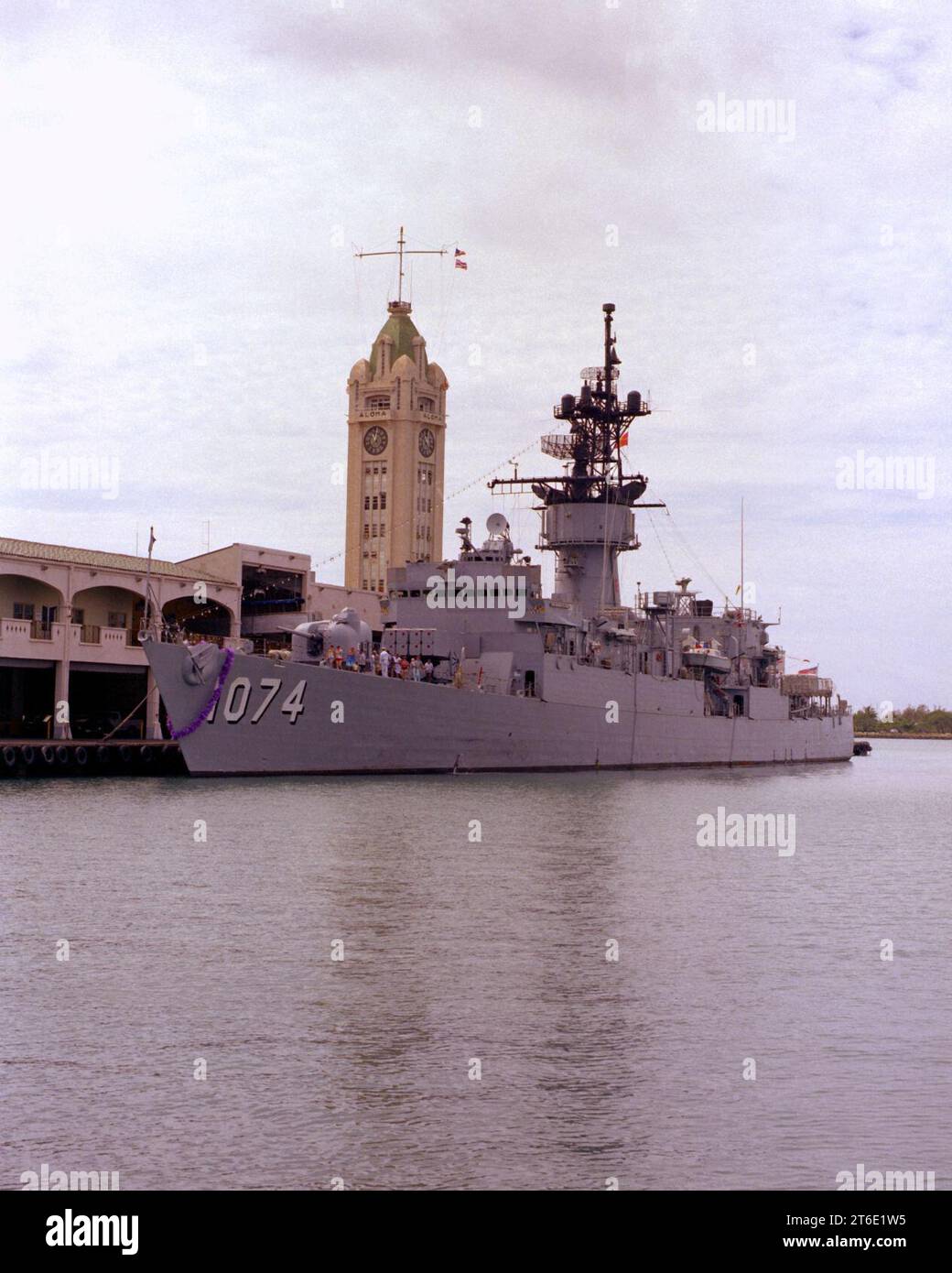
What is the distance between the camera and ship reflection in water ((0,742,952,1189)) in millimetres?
8688

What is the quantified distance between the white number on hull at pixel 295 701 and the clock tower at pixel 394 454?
70.5 m

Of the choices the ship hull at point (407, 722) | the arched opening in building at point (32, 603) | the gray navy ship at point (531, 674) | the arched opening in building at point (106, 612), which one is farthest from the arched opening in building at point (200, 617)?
the ship hull at point (407, 722)

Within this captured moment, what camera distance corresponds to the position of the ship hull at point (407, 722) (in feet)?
120

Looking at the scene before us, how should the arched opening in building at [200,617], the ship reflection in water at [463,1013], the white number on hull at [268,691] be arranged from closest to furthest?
the ship reflection in water at [463,1013]
the white number on hull at [268,691]
the arched opening in building at [200,617]

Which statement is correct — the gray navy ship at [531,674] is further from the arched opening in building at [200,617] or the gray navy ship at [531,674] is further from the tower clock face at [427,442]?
the tower clock face at [427,442]

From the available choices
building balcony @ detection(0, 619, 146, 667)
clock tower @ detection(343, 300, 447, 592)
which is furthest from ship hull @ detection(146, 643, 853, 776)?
clock tower @ detection(343, 300, 447, 592)

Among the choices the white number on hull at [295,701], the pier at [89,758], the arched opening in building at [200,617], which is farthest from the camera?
the arched opening in building at [200,617]

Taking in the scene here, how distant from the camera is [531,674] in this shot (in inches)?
1775

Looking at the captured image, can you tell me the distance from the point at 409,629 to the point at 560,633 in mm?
5235

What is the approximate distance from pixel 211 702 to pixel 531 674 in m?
12.1

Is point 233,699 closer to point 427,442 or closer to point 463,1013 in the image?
point 463,1013

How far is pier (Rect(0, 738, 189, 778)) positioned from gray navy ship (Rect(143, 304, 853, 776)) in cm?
395
